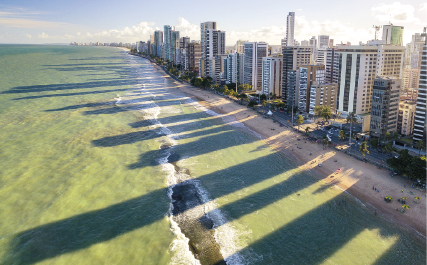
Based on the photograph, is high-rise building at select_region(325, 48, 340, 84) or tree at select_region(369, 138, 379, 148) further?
high-rise building at select_region(325, 48, 340, 84)

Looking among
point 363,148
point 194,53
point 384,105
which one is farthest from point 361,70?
point 194,53

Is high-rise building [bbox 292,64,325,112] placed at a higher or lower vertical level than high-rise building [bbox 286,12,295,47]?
lower

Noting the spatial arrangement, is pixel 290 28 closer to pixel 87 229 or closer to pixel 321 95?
pixel 321 95

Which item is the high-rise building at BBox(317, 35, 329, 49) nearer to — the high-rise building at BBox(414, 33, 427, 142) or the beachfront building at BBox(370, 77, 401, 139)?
the beachfront building at BBox(370, 77, 401, 139)

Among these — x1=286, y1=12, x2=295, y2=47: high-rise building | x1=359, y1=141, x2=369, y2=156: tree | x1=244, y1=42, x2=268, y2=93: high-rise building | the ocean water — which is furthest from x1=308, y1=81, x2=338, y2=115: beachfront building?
x1=286, y1=12, x2=295, y2=47: high-rise building

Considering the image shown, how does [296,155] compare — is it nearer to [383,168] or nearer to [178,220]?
[383,168]

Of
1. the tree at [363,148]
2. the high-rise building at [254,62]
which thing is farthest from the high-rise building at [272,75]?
the tree at [363,148]
